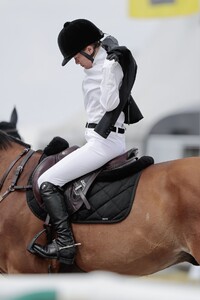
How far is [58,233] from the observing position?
4043 mm

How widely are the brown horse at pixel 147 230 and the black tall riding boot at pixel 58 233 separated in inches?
3.2

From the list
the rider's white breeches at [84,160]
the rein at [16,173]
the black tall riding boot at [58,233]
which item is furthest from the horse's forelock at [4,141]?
the black tall riding boot at [58,233]

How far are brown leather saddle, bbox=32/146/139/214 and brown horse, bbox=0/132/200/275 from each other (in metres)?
0.12

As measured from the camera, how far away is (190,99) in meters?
10.8

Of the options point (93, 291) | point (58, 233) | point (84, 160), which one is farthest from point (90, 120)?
point (93, 291)

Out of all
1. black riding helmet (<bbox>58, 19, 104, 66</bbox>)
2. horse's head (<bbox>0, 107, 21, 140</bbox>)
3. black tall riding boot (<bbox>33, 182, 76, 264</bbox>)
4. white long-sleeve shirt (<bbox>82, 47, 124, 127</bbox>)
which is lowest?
black tall riding boot (<bbox>33, 182, 76, 264</bbox>)

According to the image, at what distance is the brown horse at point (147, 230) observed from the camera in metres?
3.88

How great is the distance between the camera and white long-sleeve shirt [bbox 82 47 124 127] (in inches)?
155

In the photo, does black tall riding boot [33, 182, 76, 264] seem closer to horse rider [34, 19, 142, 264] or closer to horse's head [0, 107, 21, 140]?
horse rider [34, 19, 142, 264]

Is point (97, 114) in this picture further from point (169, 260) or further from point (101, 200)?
point (169, 260)

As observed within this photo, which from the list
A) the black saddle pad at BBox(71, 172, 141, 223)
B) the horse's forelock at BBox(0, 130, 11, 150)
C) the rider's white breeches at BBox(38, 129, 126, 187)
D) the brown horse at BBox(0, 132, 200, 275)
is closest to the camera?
the brown horse at BBox(0, 132, 200, 275)

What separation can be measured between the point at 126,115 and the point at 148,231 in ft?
2.96

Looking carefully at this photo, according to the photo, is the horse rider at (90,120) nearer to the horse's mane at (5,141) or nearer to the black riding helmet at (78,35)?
the black riding helmet at (78,35)

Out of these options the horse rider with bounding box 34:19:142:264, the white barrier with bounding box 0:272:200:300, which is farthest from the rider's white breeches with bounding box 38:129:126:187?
the white barrier with bounding box 0:272:200:300
